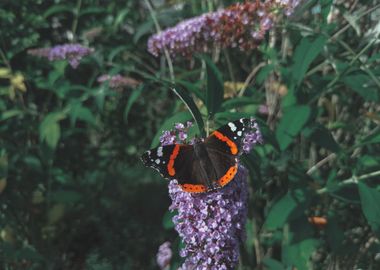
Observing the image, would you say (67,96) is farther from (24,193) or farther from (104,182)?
(104,182)

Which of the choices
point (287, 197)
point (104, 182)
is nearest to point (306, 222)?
point (287, 197)

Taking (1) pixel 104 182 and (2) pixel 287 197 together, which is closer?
(2) pixel 287 197

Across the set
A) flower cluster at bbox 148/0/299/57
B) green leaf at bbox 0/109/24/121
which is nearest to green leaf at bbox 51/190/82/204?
green leaf at bbox 0/109/24/121

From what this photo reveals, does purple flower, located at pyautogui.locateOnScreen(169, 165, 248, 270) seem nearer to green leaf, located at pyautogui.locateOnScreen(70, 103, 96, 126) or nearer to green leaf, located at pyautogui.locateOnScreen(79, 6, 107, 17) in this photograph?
green leaf, located at pyautogui.locateOnScreen(70, 103, 96, 126)

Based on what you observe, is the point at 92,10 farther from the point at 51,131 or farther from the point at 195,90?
the point at 195,90

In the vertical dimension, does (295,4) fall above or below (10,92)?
above

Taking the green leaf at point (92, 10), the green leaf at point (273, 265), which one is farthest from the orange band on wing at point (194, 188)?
the green leaf at point (92, 10)

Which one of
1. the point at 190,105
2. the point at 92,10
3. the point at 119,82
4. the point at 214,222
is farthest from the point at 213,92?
the point at 92,10
